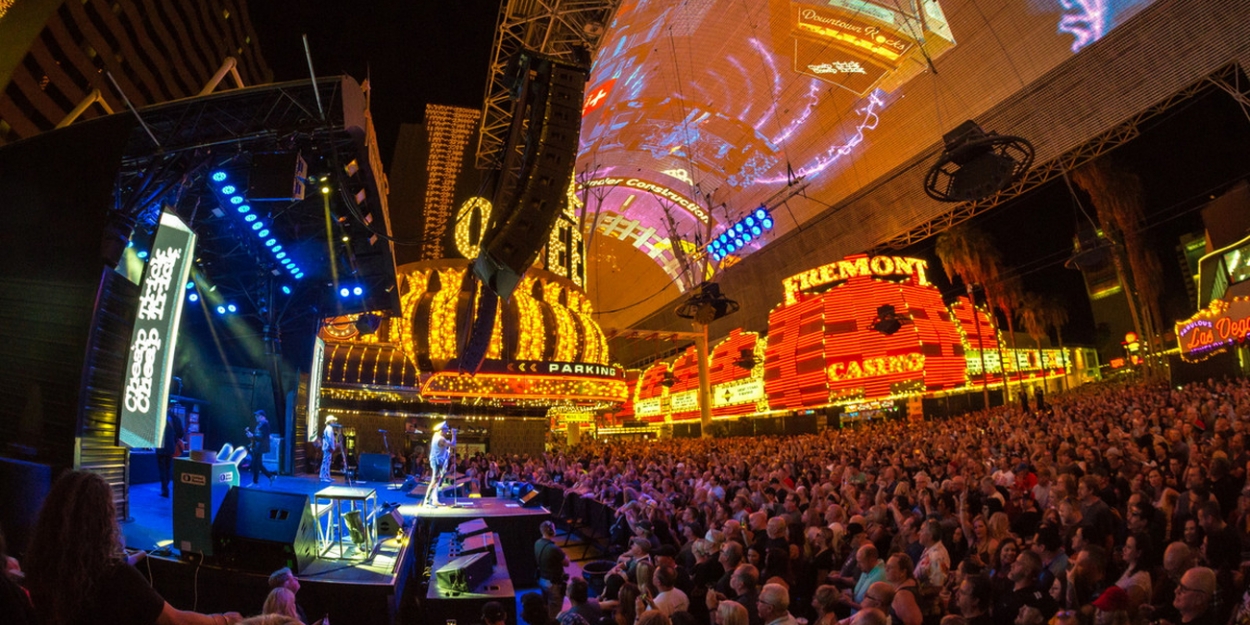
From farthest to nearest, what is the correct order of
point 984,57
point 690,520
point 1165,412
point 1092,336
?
point 1092,336
point 984,57
point 1165,412
point 690,520

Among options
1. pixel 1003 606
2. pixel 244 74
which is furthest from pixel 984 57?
pixel 244 74

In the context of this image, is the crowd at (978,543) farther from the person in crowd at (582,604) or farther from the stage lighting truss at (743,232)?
Answer: the stage lighting truss at (743,232)

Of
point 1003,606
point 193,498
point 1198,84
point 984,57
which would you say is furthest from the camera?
point 984,57

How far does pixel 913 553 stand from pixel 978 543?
0.80 m

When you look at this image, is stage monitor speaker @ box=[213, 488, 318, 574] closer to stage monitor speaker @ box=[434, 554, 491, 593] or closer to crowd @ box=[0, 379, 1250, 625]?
crowd @ box=[0, 379, 1250, 625]

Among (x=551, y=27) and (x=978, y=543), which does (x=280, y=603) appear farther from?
(x=551, y=27)

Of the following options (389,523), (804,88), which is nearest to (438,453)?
(389,523)

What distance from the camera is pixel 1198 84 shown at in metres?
17.4

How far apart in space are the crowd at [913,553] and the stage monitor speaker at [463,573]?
0.97 metres

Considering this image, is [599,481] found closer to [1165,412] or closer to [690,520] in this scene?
[690,520]

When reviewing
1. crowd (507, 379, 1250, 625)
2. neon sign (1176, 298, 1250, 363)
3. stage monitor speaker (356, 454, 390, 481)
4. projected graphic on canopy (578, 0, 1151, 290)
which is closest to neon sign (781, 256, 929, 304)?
projected graphic on canopy (578, 0, 1151, 290)

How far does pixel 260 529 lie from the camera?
675 centimetres

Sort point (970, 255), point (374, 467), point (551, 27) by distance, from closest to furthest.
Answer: point (551, 27) < point (374, 467) < point (970, 255)

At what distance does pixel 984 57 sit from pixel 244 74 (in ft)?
165
